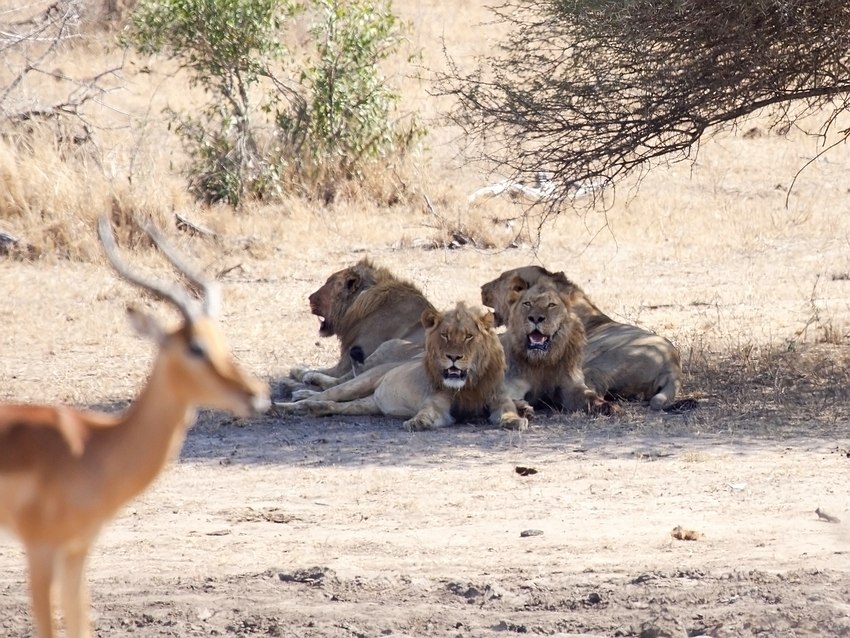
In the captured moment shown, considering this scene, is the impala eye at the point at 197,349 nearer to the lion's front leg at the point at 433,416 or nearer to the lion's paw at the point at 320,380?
the lion's front leg at the point at 433,416

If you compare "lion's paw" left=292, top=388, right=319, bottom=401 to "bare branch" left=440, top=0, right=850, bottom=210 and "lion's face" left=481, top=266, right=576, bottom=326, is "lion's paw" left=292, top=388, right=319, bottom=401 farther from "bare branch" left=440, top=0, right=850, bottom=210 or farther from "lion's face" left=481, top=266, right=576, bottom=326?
"bare branch" left=440, top=0, right=850, bottom=210

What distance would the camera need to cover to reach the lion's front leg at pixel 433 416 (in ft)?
31.0

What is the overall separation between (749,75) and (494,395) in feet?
9.43

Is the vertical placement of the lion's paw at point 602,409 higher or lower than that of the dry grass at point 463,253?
lower

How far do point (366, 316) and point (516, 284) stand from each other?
125 centimetres

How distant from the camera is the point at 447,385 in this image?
9516mm

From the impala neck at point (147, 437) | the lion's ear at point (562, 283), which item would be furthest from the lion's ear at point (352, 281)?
the impala neck at point (147, 437)

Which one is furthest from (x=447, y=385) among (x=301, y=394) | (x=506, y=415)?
(x=301, y=394)

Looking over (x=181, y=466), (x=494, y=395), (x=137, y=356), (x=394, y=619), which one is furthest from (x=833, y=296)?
(x=394, y=619)

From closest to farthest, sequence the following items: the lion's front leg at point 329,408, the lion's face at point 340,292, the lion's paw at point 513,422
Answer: the lion's paw at point 513,422, the lion's front leg at point 329,408, the lion's face at point 340,292

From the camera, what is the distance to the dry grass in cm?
1109

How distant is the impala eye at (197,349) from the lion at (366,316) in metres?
7.32

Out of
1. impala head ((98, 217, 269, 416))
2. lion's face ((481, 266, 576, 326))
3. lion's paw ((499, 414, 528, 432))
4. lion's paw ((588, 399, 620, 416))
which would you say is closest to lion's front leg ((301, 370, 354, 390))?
lion's face ((481, 266, 576, 326))

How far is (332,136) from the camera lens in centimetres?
1809
